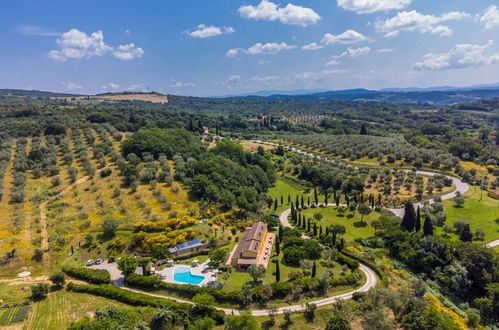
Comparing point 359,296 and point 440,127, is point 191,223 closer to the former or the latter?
point 359,296

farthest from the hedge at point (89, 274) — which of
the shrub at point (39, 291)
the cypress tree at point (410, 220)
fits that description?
the cypress tree at point (410, 220)

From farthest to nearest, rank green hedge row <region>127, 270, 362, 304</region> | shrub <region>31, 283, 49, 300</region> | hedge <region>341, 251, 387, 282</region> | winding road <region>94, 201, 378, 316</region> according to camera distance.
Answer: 1. hedge <region>341, 251, 387, 282</region>
2. green hedge row <region>127, 270, 362, 304</region>
3. shrub <region>31, 283, 49, 300</region>
4. winding road <region>94, 201, 378, 316</region>

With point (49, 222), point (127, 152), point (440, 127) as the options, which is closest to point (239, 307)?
point (49, 222)

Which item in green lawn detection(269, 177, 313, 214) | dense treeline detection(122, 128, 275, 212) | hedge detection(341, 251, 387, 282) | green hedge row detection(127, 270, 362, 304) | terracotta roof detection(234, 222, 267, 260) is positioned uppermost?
dense treeline detection(122, 128, 275, 212)

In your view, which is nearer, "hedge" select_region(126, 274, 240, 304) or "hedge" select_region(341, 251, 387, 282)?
"hedge" select_region(126, 274, 240, 304)

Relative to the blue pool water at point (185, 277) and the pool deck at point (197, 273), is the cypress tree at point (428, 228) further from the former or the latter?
the blue pool water at point (185, 277)

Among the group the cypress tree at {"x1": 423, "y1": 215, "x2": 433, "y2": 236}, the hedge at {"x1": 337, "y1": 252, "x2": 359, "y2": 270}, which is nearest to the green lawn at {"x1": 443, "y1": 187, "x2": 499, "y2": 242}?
the cypress tree at {"x1": 423, "y1": 215, "x2": 433, "y2": 236}

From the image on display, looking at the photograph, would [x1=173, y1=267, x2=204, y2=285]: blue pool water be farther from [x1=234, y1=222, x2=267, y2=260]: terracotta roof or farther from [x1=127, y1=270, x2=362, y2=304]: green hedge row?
[x1=234, y1=222, x2=267, y2=260]: terracotta roof

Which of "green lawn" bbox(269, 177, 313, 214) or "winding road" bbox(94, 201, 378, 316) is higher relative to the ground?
"winding road" bbox(94, 201, 378, 316)
